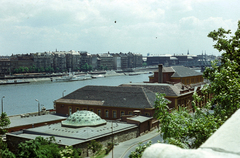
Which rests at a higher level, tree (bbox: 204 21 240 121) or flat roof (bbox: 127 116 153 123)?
tree (bbox: 204 21 240 121)

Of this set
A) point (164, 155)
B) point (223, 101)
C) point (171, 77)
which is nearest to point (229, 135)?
point (164, 155)

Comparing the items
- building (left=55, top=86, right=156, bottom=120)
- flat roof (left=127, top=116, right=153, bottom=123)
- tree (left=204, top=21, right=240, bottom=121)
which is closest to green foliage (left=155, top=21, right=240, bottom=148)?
tree (left=204, top=21, right=240, bottom=121)

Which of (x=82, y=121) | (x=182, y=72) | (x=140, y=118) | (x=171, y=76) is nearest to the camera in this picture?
(x=82, y=121)

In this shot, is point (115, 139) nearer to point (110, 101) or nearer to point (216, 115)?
point (110, 101)

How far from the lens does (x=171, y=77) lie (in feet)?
202

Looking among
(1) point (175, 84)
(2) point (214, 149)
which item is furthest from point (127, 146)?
(2) point (214, 149)

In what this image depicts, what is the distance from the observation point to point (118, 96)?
42188mm

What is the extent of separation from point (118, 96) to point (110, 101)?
149 centimetres

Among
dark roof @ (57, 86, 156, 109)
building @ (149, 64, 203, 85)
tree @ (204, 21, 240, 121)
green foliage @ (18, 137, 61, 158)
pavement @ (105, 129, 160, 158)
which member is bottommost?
pavement @ (105, 129, 160, 158)

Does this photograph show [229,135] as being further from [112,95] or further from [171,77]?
[171,77]

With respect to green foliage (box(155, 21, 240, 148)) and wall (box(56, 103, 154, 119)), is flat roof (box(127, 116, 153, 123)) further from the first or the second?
green foliage (box(155, 21, 240, 148))

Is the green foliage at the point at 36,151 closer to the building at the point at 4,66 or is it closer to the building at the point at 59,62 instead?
the building at the point at 4,66

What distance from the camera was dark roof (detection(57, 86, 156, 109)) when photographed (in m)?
39.6

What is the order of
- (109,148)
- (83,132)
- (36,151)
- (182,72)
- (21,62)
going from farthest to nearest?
(21,62) < (182,72) < (83,132) < (109,148) < (36,151)
